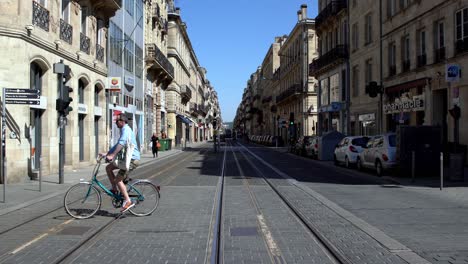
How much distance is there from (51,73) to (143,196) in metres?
12.1

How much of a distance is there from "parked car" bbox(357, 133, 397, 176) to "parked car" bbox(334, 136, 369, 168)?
2.22 m

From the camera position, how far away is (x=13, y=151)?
55.9 feet

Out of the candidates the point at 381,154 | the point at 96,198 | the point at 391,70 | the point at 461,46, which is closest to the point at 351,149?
the point at 381,154

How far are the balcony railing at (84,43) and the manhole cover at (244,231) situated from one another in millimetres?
18085

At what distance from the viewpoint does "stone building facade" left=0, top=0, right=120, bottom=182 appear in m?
17.1

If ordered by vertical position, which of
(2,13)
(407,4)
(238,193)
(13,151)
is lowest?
(238,193)

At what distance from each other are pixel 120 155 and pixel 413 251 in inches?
210

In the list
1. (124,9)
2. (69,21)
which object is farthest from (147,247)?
(124,9)

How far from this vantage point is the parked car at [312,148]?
111 feet

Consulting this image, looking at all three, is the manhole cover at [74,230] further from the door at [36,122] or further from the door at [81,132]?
the door at [81,132]

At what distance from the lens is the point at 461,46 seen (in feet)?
76.9

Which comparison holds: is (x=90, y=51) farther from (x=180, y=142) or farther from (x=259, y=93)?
(x=259, y=93)

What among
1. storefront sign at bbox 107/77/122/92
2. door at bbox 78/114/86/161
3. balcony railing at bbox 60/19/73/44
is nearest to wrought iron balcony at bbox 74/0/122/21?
balcony railing at bbox 60/19/73/44

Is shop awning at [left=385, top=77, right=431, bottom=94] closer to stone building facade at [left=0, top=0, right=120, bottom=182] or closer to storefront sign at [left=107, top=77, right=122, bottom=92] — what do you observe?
storefront sign at [left=107, top=77, right=122, bottom=92]
